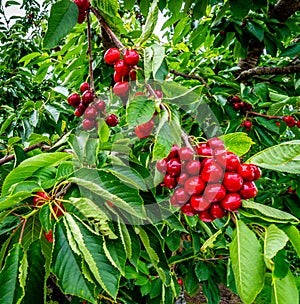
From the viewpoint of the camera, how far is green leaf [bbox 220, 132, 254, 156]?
2.25 ft

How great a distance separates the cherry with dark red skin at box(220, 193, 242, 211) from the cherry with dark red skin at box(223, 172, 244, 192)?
11mm

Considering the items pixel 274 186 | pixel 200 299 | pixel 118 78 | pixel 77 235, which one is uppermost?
pixel 118 78

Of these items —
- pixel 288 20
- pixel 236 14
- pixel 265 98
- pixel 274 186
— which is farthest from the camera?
pixel 274 186

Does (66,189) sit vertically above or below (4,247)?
above

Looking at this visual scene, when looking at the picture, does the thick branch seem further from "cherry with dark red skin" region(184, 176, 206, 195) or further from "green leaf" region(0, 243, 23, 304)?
"green leaf" region(0, 243, 23, 304)

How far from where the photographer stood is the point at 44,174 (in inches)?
27.2

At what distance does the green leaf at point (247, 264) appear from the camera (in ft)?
1.69

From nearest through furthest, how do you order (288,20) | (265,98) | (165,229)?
(165,229) → (265,98) → (288,20)

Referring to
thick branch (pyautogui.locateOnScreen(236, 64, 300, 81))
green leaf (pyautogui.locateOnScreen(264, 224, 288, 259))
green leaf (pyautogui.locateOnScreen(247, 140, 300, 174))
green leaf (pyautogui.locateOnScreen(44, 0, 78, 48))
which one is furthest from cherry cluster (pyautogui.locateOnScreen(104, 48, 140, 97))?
thick branch (pyautogui.locateOnScreen(236, 64, 300, 81))

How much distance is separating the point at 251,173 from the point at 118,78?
392 millimetres

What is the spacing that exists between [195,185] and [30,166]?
33cm

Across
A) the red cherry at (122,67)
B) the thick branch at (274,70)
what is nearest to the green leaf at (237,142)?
the red cherry at (122,67)

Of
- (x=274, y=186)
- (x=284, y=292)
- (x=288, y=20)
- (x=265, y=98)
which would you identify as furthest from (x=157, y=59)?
(x=274, y=186)

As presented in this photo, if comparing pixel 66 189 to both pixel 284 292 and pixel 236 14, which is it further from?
pixel 236 14
